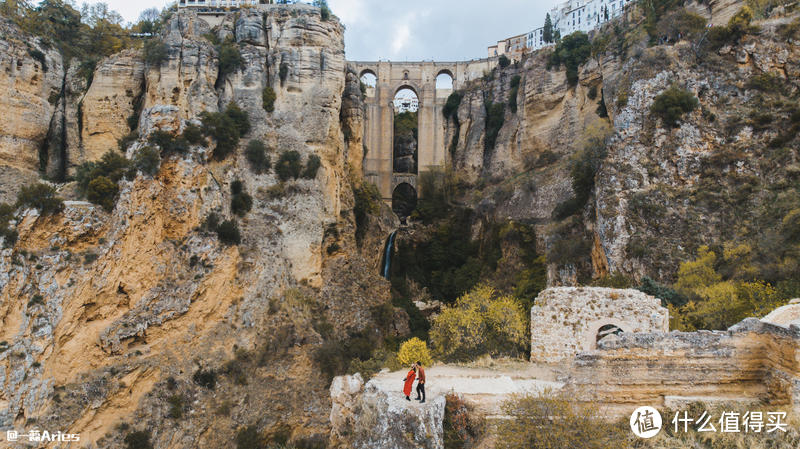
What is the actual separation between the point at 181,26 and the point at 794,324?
30451 mm

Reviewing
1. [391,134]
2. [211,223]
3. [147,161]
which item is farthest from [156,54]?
[391,134]

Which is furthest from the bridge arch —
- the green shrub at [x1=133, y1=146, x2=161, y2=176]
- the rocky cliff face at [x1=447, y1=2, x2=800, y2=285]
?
the green shrub at [x1=133, y1=146, x2=161, y2=176]

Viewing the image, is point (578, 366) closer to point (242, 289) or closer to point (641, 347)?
point (641, 347)

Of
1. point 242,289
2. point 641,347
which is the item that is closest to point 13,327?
point 242,289

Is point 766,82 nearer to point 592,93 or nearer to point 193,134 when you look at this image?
point 592,93

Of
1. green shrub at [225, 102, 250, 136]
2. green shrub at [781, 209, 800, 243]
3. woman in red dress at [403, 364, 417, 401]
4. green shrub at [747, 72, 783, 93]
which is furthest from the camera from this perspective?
green shrub at [225, 102, 250, 136]

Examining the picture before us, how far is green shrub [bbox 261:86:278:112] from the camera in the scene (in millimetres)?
27406

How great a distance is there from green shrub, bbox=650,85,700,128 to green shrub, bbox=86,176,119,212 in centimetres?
2241

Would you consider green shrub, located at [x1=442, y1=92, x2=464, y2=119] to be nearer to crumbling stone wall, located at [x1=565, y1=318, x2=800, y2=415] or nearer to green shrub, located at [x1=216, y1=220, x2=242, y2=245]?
green shrub, located at [x1=216, y1=220, x2=242, y2=245]

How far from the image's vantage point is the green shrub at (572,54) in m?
34.0

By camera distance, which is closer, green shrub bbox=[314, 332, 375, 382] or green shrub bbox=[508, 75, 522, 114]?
green shrub bbox=[314, 332, 375, 382]

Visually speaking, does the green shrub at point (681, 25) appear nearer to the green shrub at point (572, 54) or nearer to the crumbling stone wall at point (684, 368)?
the green shrub at point (572, 54)

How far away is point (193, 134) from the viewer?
23.4m

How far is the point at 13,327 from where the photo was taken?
631 inches
